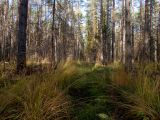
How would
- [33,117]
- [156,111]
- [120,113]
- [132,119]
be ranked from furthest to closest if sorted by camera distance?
[120,113]
[132,119]
[156,111]
[33,117]

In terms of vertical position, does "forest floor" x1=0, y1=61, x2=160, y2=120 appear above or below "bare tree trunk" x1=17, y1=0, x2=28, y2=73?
below

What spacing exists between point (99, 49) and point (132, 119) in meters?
27.2

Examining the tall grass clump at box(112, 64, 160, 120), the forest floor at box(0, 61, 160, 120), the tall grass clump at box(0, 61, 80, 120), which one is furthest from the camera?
the tall grass clump at box(112, 64, 160, 120)

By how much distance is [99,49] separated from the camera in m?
32.2

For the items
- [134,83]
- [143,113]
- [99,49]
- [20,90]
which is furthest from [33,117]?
[99,49]

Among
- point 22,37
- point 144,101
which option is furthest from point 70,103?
point 22,37

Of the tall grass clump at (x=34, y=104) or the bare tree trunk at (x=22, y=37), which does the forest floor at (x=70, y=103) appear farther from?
the bare tree trunk at (x=22, y=37)

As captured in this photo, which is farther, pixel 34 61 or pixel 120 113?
pixel 34 61

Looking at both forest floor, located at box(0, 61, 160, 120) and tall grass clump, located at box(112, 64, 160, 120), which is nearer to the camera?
forest floor, located at box(0, 61, 160, 120)

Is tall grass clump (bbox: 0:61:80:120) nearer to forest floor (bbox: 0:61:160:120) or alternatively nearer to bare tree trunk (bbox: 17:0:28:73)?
forest floor (bbox: 0:61:160:120)

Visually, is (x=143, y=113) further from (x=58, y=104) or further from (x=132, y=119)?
(x=58, y=104)

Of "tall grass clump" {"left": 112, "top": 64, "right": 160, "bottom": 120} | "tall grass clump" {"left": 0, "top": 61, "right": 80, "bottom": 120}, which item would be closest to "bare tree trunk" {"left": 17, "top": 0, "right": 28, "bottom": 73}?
"tall grass clump" {"left": 0, "top": 61, "right": 80, "bottom": 120}

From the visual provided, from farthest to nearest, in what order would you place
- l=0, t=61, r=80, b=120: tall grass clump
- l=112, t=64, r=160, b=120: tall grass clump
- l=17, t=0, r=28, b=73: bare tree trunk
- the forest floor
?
1. l=17, t=0, r=28, b=73: bare tree trunk
2. l=112, t=64, r=160, b=120: tall grass clump
3. the forest floor
4. l=0, t=61, r=80, b=120: tall grass clump

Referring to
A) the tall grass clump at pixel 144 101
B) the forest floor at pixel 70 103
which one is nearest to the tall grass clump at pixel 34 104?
the forest floor at pixel 70 103
